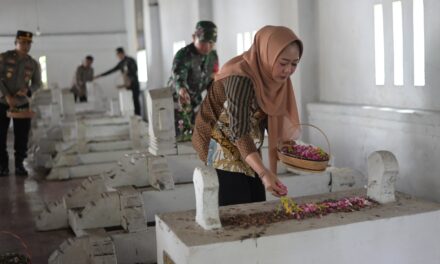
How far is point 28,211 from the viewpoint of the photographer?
6539 millimetres

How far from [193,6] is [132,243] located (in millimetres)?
6343

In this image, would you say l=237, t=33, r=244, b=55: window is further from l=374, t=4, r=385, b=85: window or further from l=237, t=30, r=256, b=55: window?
l=374, t=4, r=385, b=85: window

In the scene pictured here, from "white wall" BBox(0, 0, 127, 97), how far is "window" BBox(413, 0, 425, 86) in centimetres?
1435

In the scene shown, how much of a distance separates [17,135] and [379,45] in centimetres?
585

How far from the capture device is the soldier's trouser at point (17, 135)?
8.59 metres

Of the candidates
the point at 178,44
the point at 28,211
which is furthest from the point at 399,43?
the point at 178,44

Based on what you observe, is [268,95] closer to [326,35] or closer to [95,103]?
[326,35]

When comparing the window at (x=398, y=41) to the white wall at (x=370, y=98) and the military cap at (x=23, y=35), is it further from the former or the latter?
the military cap at (x=23, y=35)

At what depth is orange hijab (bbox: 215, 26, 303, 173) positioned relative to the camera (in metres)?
2.85

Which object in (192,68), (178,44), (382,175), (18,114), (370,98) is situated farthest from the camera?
(178,44)

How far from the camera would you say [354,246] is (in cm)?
291

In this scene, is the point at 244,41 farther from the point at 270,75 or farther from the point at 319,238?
the point at 319,238

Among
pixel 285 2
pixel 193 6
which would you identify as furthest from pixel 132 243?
pixel 193 6

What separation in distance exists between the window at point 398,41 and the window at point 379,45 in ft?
0.53
